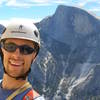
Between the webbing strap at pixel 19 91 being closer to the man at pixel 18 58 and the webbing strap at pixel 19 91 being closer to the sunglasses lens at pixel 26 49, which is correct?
the man at pixel 18 58

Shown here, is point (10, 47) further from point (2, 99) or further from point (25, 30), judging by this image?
point (2, 99)

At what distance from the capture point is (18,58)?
Answer: 24.5 feet

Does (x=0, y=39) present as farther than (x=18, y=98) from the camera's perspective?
Yes

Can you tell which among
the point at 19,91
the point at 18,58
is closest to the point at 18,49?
the point at 18,58

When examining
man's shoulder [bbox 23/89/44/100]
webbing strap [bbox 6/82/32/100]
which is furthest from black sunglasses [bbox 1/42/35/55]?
man's shoulder [bbox 23/89/44/100]

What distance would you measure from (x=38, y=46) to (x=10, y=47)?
610 mm

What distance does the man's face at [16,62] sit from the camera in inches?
291

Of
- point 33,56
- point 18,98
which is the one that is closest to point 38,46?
point 33,56

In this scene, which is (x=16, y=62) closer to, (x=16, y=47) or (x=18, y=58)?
(x=18, y=58)

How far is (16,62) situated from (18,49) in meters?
0.27

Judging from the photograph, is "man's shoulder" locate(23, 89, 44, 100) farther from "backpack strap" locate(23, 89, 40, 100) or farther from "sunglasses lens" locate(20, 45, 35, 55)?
"sunglasses lens" locate(20, 45, 35, 55)

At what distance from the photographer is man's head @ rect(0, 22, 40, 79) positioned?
292 inches

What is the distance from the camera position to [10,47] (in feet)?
24.5

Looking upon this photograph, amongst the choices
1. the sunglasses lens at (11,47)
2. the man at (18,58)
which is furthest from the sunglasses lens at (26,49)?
the sunglasses lens at (11,47)
